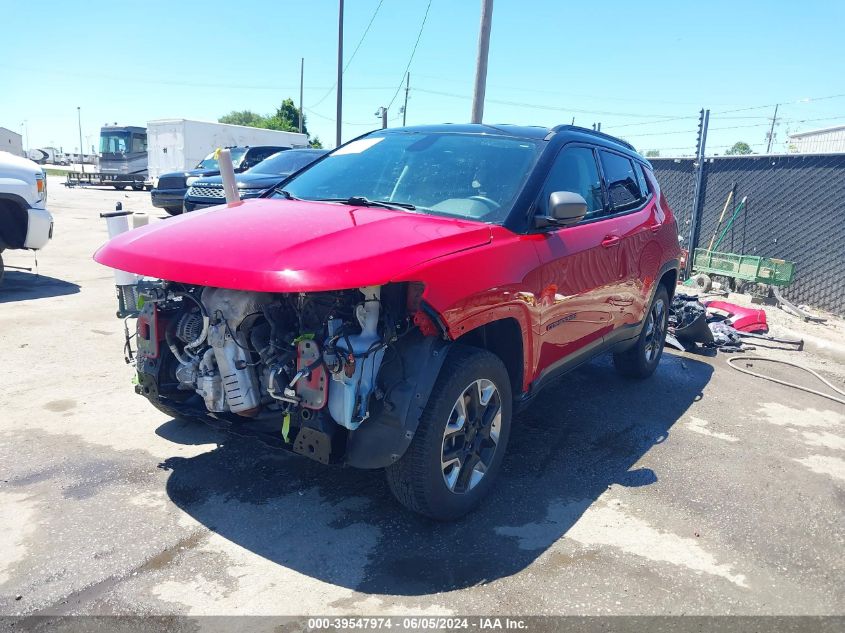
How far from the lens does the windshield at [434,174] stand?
11.4ft

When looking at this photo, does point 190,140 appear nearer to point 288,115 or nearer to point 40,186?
point 40,186

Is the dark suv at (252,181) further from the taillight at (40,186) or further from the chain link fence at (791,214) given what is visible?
the chain link fence at (791,214)

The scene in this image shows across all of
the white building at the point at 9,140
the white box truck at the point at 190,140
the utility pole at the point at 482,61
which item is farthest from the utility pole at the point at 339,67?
the white building at the point at 9,140

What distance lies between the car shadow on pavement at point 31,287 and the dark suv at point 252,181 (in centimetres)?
→ 304

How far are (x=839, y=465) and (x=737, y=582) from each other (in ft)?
6.32

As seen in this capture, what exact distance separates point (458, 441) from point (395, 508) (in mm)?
510

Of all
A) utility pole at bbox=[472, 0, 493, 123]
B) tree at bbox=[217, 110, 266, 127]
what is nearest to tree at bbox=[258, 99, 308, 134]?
tree at bbox=[217, 110, 266, 127]

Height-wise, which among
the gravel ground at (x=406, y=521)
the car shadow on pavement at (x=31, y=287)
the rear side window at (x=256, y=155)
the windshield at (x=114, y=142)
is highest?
the windshield at (x=114, y=142)

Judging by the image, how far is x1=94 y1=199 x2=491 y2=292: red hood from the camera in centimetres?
239

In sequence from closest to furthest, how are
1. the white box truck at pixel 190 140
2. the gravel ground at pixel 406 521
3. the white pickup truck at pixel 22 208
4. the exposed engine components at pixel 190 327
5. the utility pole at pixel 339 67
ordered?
the gravel ground at pixel 406 521 → the exposed engine components at pixel 190 327 → the white pickup truck at pixel 22 208 → the utility pole at pixel 339 67 → the white box truck at pixel 190 140

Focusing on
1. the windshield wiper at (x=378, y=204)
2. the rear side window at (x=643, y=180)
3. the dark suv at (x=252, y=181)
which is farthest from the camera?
the dark suv at (x=252, y=181)

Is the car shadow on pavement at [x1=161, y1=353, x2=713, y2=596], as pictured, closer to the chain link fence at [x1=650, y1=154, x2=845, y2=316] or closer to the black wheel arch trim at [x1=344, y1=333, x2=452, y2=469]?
the black wheel arch trim at [x1=344, y1=333, x2=452, y2=469]

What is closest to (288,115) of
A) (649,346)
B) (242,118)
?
(242,118)

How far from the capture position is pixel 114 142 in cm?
3161
